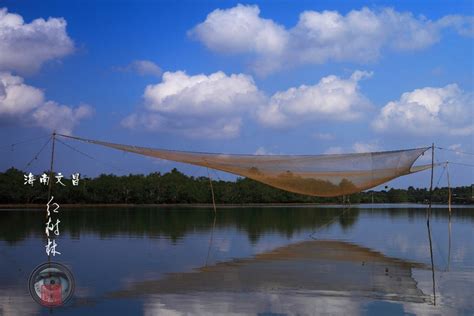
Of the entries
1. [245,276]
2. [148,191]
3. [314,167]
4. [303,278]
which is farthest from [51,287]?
[148,191]

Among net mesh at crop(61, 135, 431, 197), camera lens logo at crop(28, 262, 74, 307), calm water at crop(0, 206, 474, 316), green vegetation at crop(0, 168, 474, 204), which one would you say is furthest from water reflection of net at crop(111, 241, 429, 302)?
green vegetation at crop(0, 168, 474, 204)

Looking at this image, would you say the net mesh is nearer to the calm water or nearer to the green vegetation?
the calm water

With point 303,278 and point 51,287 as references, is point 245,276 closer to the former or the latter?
point 303,278

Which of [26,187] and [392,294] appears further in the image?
[26,187]

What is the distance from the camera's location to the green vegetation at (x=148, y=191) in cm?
5956

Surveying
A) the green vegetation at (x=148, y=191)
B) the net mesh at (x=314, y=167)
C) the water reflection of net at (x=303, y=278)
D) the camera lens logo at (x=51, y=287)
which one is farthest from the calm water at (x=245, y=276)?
the green vegetation at (x=148, y=191)

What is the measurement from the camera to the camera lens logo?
7.01 metres

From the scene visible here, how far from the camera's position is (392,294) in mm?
7906

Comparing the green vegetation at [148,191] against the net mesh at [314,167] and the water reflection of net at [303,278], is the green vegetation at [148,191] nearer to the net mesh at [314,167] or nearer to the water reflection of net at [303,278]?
the net mesh at [314,167]

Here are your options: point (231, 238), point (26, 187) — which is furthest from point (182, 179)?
point (231, 238)

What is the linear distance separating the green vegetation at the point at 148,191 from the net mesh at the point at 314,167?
1846 inches

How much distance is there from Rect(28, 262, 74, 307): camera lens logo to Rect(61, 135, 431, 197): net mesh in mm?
4767

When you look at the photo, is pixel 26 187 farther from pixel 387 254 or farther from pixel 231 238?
pixel 387 254

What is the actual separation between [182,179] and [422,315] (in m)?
72.5
